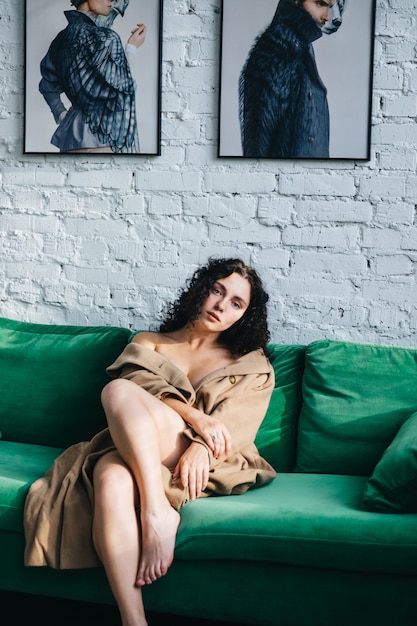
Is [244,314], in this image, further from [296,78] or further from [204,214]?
[296,78]

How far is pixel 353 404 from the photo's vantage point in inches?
94.2

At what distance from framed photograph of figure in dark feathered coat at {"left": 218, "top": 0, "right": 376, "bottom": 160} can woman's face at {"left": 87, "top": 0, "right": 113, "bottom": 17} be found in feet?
1.57

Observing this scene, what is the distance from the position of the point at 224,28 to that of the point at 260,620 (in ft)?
6.89

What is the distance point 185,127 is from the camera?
9.57ft

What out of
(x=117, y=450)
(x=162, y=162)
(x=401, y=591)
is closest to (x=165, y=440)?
(x=117, y=450)

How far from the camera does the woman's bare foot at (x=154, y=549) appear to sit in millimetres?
1904

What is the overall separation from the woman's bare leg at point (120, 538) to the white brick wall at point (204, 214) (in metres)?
1.11

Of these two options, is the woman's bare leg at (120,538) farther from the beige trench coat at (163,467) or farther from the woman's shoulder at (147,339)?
the woman's shoulder at (147,339)

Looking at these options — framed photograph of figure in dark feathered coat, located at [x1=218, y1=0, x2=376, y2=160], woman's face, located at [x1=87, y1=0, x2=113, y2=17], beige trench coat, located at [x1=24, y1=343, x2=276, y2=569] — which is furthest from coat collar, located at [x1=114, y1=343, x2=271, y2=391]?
woman's face, located at [x1=87, y1=0, x2=113, y2=17]

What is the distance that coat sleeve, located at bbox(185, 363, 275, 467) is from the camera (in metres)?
2.27

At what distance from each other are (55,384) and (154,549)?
0.92 metres

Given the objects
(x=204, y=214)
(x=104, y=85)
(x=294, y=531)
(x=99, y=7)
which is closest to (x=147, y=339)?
(x=204, y=214)

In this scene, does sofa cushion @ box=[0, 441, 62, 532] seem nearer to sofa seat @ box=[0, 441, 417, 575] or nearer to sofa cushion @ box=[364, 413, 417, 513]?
sofa seat @ box=[0, 441, 417, 575]

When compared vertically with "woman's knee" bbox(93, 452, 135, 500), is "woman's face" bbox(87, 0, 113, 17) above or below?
above
